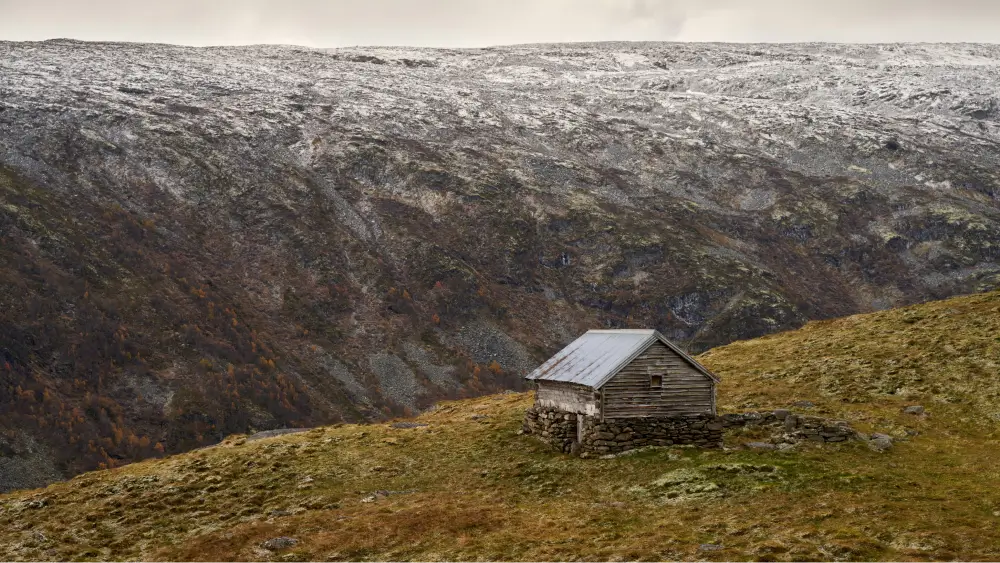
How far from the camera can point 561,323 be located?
14888 cm

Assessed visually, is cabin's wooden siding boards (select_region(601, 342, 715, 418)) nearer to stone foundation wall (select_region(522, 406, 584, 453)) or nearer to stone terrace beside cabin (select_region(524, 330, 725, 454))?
stone terrace beside cabin (select_region(524, 330, 725, 454))

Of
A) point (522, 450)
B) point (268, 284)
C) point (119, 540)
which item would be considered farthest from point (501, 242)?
point (119, 540)

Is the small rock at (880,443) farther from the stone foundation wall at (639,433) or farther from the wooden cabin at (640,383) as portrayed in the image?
the wooden cabin at (640,383)

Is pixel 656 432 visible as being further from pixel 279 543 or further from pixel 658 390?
pixel 279 543

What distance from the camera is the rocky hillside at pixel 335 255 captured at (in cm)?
10950

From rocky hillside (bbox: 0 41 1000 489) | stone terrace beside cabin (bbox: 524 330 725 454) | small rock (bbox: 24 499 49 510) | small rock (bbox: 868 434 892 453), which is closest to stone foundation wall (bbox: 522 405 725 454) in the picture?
stone terrace beside cabin (bbox: 524 330 725 454)

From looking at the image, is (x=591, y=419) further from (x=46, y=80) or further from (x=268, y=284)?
(x=46, y=80)

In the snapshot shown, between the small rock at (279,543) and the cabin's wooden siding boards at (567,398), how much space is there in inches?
671

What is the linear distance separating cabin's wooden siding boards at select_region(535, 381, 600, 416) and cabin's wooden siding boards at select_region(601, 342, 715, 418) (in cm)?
86

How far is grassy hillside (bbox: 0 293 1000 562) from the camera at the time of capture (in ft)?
96.8

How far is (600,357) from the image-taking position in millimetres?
47344

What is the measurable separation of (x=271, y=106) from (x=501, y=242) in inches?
2538

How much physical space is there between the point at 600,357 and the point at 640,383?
3.24m

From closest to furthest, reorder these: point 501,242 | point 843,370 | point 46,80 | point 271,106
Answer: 1. point 843,370
2. point 501,242
3. point 46,80
4. point 271,106
